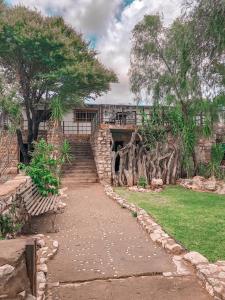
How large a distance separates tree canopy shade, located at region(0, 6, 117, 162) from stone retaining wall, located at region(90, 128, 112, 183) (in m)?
4.12

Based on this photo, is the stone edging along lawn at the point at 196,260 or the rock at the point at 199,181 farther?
the rock at the point at 199,181

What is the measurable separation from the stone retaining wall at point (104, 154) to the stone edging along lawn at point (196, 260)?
23.5ft

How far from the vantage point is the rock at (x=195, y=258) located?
4632 mm

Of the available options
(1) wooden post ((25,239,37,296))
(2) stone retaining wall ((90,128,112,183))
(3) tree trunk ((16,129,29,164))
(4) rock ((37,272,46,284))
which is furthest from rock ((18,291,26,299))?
(3) tree trunk ((16,129,29,164))

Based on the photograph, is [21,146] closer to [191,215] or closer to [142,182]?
[142,182]

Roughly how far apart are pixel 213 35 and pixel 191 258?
366 centimetres

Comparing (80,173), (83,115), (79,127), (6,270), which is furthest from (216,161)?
(6,270)

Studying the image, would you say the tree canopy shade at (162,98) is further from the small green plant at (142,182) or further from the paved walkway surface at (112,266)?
the paved walkway surface at (112,266)

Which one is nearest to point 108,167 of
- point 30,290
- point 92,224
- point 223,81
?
point 92,224

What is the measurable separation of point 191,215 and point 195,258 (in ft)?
10.9

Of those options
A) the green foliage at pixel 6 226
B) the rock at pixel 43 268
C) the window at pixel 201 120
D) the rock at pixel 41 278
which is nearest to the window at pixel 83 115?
the window at pixel 201 120

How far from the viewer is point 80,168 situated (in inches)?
635

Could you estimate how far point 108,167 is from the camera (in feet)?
49.0

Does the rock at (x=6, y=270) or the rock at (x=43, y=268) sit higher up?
the rock at (x=6, y=270)
